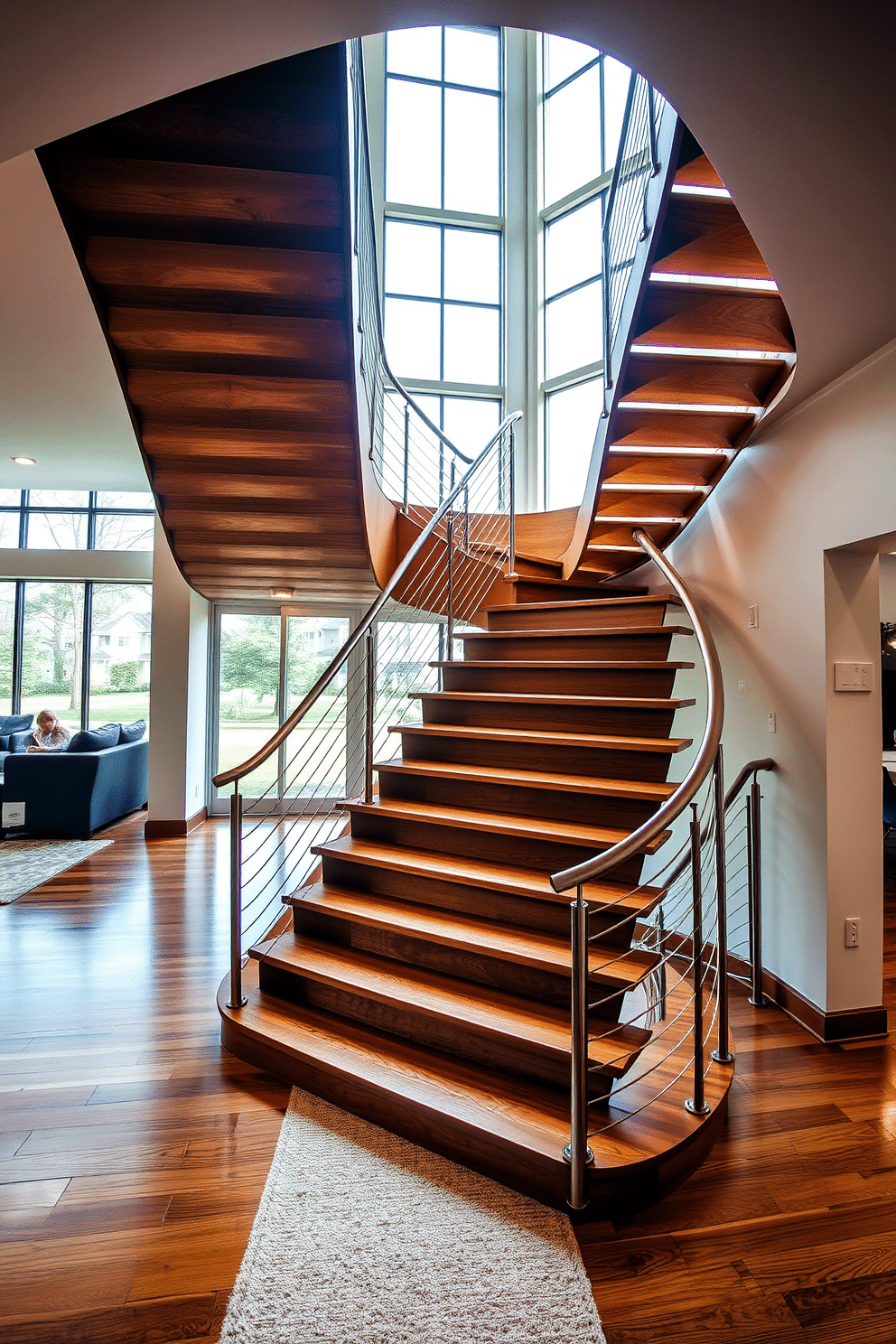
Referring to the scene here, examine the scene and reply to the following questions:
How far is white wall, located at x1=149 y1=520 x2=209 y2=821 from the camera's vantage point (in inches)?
235

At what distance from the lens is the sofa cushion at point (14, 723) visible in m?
7.11

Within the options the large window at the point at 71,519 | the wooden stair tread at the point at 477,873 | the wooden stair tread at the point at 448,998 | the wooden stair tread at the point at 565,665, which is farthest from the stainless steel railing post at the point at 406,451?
the large window at the point at 71,519

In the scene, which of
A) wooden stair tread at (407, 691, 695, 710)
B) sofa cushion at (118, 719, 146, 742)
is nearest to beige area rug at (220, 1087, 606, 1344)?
wooden stair tread at (407, 691, 695, 710)

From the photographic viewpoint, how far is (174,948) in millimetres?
3471

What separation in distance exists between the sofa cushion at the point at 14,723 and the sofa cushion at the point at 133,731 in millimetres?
980

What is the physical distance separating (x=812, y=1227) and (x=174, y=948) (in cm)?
287

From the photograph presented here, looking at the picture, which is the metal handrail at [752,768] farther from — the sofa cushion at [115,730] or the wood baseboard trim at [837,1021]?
the sofa cushion at [115,730]

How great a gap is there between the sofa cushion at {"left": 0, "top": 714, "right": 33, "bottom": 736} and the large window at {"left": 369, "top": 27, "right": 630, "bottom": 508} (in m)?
5.29

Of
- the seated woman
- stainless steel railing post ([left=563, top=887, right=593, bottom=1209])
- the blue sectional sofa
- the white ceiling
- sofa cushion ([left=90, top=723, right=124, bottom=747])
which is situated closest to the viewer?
the white ceiling

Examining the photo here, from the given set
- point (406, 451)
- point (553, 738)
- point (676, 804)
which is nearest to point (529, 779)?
point (553, 738)

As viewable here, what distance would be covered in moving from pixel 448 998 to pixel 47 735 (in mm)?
5725

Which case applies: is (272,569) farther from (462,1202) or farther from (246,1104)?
(462,1202)

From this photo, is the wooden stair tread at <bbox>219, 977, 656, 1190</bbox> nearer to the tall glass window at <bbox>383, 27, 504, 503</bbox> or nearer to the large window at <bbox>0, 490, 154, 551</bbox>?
the tall glass window at <bbox>383, 27, 504, 503</bbox>

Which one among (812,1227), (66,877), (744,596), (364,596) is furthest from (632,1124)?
(364,596)
